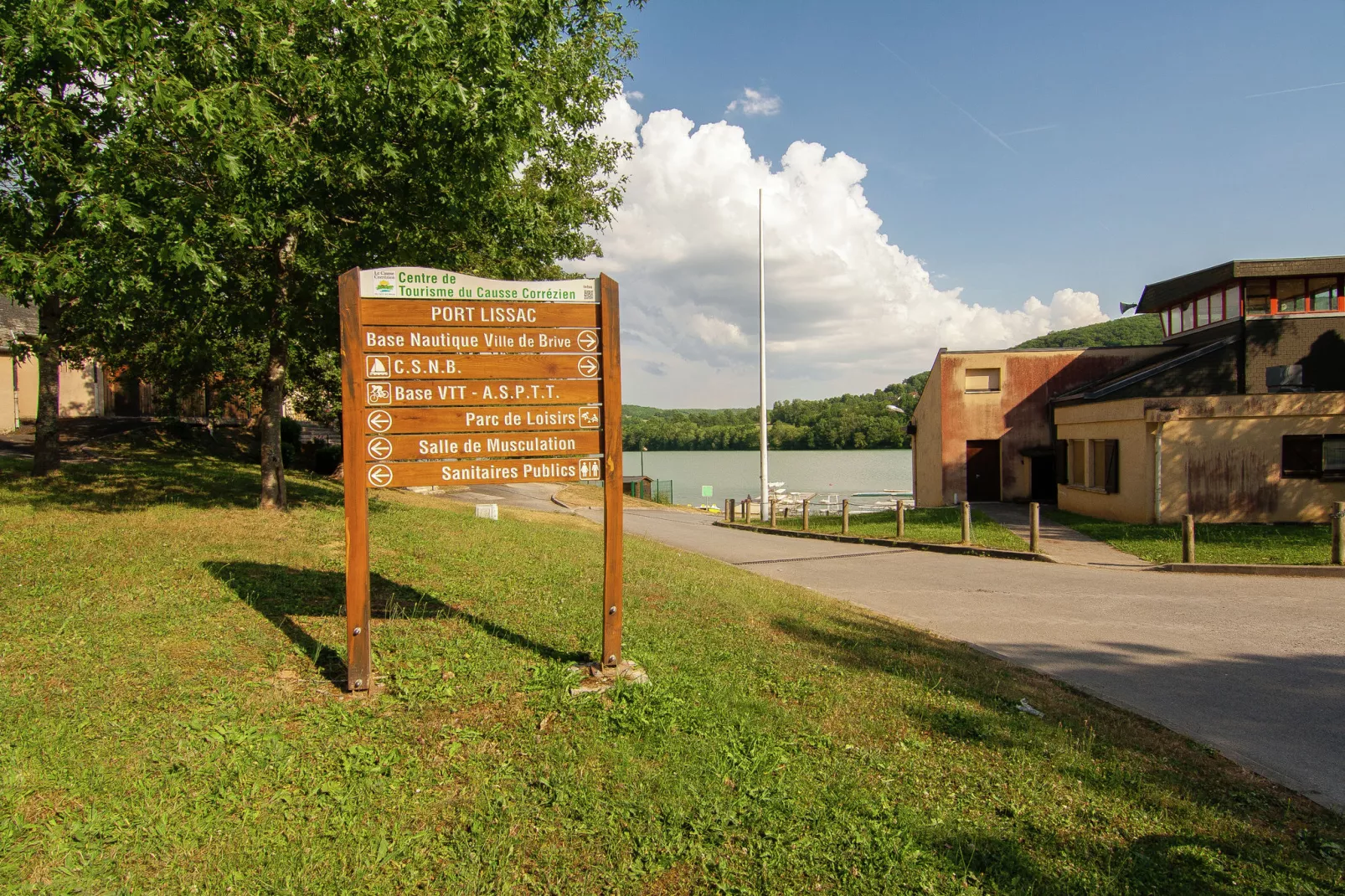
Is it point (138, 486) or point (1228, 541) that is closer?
point (138, 486)

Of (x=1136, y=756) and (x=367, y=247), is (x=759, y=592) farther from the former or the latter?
(x=367, y=247)

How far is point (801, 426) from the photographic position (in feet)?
363

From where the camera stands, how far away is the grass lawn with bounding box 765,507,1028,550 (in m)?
17.9

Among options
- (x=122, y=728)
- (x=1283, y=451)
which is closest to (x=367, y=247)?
(x=122, y=728)

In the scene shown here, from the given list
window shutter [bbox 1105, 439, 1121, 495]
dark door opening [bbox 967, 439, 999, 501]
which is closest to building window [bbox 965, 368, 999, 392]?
dark door opening [bbox 967, 439, 999, 501]

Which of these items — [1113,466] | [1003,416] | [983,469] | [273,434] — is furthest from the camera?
[983,469]

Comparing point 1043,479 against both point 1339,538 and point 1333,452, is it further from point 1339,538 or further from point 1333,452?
point 1339,538

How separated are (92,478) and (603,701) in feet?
40.5

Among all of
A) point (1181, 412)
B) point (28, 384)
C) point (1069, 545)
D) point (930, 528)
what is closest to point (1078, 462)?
point (1181, 412)

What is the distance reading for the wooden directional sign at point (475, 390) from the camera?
4.88 metres

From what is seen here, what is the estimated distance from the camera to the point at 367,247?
33.7 feet

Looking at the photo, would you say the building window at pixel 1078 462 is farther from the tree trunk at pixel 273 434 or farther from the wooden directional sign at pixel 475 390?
the wooden directional sign at pixel 475 390

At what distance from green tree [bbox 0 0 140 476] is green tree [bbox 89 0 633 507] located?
443 millimetres

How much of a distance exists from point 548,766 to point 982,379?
27387 mm
